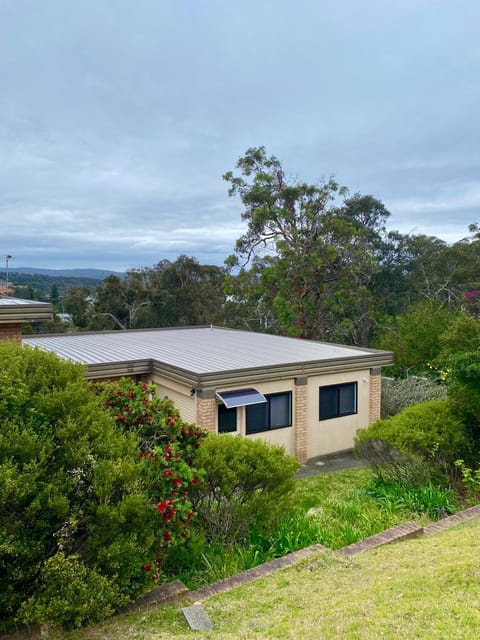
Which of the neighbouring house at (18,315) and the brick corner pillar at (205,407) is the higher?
the neighbouring house at (18,315)

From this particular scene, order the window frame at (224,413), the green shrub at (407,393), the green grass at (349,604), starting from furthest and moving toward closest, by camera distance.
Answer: the green shrub at (407,393)
the window frame at (224,413)
the green grass at (349,604)

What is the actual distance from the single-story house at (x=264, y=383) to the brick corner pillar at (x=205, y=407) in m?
0.02

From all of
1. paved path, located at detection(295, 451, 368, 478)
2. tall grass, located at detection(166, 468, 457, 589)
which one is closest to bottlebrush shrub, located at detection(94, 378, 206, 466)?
tall grass, located at detection(166, 468, 457, 589)

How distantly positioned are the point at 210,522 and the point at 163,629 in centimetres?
219

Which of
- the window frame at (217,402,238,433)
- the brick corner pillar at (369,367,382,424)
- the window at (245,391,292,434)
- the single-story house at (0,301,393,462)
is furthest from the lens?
the brick corner pillar at (369,367,382,424)

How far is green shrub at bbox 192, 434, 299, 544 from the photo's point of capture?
248 inches

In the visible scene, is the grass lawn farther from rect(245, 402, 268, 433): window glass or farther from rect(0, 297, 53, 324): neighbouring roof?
rect(245, 402, 268, 433): window glass

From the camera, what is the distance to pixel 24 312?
28.5 feet

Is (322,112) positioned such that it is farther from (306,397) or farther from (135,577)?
(135,577)

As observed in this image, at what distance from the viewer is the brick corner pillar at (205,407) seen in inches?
439

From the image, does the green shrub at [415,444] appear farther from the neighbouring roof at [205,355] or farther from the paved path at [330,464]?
the neighbouring roof at [205,355]

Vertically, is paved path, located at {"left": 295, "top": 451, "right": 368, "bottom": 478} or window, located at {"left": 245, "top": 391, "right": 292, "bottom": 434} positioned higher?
window, located at {"left": 245, "top": 391, "right": 292, "bottom": 434}

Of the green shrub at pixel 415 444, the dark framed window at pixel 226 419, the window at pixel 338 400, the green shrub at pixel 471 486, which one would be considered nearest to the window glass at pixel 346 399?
the window at pixel 338 400

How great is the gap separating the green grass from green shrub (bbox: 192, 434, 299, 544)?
124cm
